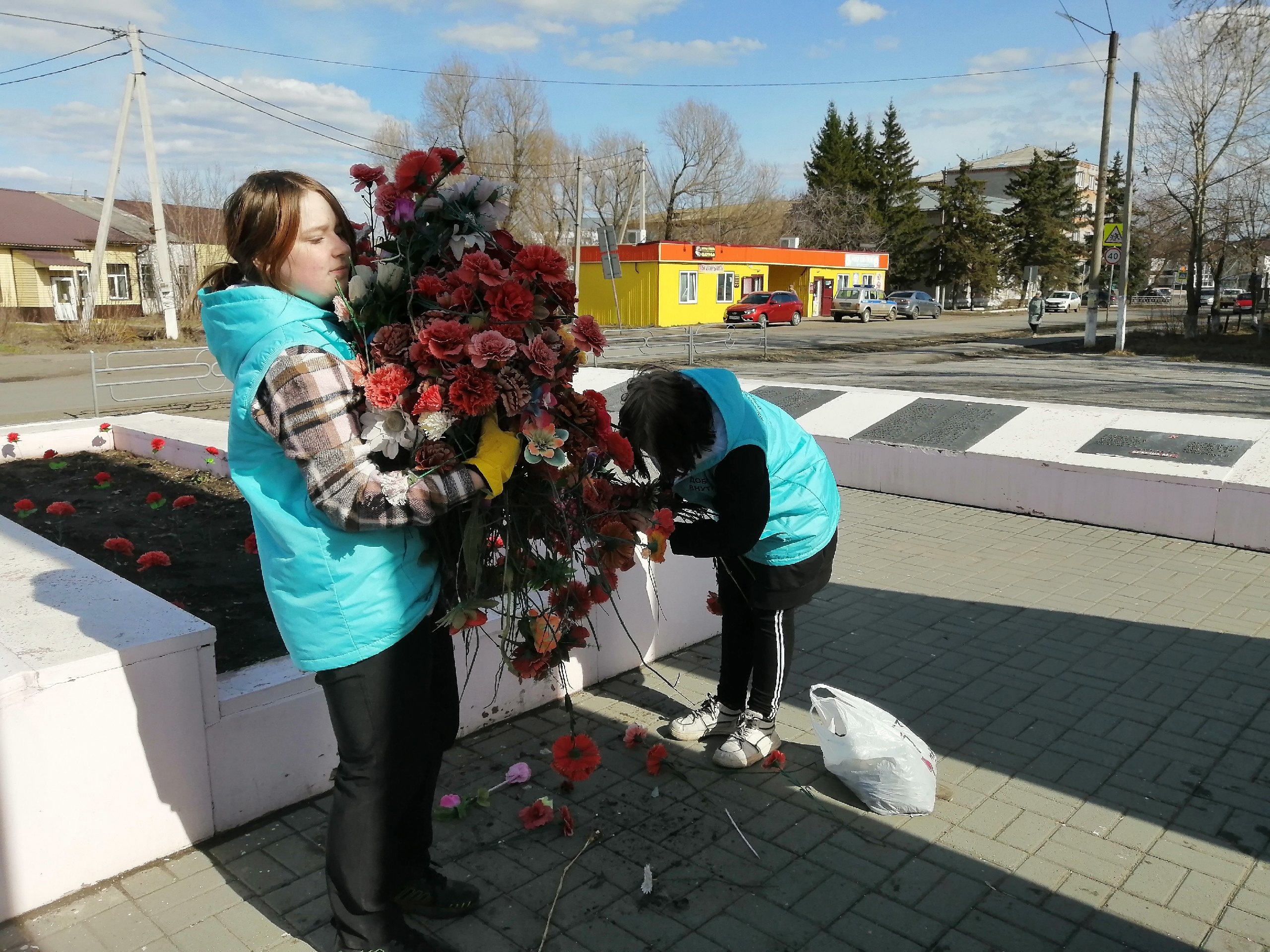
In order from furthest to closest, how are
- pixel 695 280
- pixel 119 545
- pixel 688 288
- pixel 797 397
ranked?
pixel 695 280
pixel 688 288
pixel 797 397
pixel 119 545

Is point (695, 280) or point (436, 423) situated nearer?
point (436, 423)

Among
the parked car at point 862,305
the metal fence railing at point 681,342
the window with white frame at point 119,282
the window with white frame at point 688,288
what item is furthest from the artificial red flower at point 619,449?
the window with white frame at point 119,282

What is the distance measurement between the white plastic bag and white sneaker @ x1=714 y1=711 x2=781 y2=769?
29cm

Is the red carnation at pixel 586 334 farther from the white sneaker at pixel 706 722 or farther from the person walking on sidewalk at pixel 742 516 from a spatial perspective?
the white sneaker at pixel 706 722

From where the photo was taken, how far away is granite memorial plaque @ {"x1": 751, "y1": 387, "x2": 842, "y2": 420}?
359 inches

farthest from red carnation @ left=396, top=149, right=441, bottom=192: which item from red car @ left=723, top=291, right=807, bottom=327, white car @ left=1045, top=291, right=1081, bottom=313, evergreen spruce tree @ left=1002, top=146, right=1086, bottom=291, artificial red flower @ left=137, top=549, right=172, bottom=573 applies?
evergreen spruce tree @ left=1002, top=146, right=1086, bottom=291

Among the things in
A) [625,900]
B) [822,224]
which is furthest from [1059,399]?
[822,224]

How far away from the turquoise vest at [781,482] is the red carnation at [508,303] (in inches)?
38.1

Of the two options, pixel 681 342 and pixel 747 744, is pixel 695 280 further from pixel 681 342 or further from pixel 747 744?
pixel 747 744

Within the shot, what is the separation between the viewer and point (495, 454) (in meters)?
2.14

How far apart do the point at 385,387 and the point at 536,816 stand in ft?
5.50

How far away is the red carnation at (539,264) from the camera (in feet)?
7.30

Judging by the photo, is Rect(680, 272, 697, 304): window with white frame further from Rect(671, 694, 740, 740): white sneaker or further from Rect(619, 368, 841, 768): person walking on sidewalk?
Rect(619, 368, 841, 768): person walking on sidewalk

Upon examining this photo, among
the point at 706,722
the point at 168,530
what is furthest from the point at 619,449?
the point at 168,530
